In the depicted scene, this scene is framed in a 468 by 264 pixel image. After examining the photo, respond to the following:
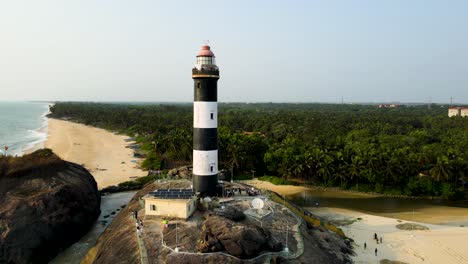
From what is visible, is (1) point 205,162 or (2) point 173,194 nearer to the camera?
(2) point 173,194

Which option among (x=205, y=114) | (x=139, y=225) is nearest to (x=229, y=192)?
(x=205, y=114)

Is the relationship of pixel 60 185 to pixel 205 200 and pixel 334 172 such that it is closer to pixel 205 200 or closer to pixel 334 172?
pixel 205 200

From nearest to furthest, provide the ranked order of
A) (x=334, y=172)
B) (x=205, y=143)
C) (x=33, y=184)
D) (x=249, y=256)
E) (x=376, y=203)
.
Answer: (x=249, y=256) → (x=205, y=143) → (x=33, y=184) → (x=376, y=203) → (x=334, y=172)

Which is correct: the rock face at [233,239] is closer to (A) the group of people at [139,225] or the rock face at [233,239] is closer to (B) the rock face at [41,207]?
(A) the group of people at [139,225]

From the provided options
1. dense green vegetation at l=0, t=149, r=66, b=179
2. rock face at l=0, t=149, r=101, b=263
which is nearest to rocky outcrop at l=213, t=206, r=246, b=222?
rock face at l=0, t=149, r=101, b=263

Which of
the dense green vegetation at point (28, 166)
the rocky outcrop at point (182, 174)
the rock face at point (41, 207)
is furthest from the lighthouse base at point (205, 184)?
the dense green vegetation at point (28, 166)

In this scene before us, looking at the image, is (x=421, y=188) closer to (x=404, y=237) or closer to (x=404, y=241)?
(x=404, y=237)

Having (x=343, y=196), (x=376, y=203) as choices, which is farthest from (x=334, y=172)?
(x=376, y=203)
